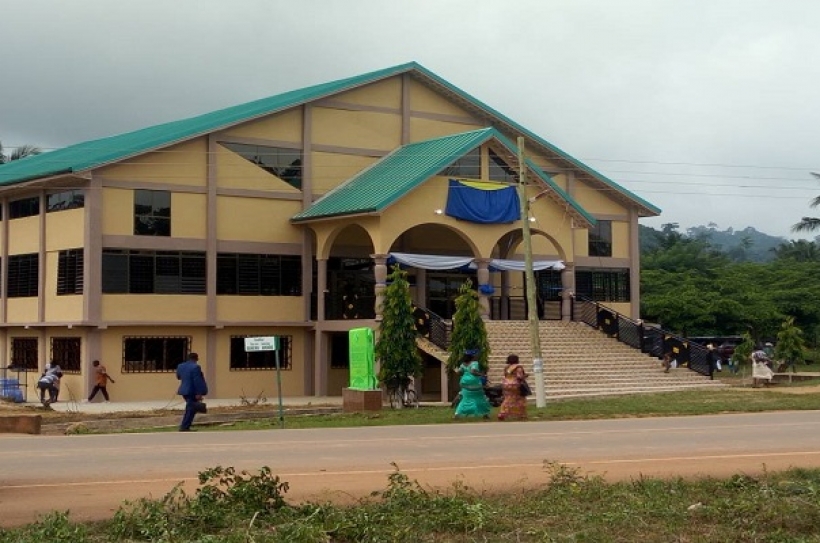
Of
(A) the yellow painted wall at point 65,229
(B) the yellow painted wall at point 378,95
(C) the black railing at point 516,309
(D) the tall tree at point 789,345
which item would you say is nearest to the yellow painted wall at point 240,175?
(B) the yellow painted wall at point 378,95

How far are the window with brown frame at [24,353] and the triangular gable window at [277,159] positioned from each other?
9599mm

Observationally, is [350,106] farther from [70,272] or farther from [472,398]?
[472,398]

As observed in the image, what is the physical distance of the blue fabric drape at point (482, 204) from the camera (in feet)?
119

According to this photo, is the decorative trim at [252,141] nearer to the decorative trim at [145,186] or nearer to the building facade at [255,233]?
the building facade at [255,233]

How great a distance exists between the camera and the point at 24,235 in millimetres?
37656

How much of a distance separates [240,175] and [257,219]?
1.55 meters

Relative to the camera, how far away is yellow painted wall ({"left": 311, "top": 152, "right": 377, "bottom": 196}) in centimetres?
3841

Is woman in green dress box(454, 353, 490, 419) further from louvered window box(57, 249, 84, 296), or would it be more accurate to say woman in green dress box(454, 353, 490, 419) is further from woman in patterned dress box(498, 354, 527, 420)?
louvered window box(57, 249, 84, 296)

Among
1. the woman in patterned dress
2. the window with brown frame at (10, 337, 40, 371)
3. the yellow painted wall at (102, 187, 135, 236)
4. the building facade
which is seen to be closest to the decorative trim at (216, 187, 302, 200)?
the building facade

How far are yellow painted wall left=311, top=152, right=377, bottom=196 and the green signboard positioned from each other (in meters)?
9.83

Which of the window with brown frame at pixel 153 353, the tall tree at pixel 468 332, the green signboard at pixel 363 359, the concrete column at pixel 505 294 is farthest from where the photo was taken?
the concrete column at pixel 505 294

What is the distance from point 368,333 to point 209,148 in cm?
1049

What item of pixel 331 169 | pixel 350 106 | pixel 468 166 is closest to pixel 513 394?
pixel 468 166

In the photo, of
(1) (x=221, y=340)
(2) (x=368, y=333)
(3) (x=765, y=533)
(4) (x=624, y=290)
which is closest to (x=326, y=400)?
(1) (x=221, y=340)
